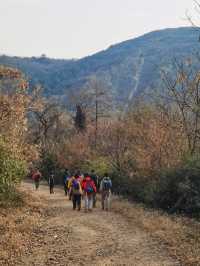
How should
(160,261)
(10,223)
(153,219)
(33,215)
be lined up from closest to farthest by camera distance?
(160,261), (10,223), (153,219), (33,215)

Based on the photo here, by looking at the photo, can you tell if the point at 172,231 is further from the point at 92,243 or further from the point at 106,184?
the point at 106,184

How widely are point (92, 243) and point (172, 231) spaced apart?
306 centimetres

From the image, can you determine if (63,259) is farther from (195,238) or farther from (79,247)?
(195,238)

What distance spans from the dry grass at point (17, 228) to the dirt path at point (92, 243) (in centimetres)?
28

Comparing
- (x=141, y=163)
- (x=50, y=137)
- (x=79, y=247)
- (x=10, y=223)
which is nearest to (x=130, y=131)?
(x=141, y=163)

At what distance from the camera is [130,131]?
3494cm

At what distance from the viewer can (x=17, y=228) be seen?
56.1 ft

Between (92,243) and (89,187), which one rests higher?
(89,187)

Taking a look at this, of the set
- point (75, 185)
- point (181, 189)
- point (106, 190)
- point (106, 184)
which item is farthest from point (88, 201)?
point (181, 189)

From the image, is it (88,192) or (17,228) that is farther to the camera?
(88,192)

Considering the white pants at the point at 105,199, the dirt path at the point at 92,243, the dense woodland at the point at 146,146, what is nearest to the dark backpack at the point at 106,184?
the white pants at the point at 105,199

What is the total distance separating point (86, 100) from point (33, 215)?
45304 mm

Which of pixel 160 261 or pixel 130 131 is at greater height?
pixel 130 131

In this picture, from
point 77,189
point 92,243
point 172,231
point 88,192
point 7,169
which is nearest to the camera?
point 92,243
